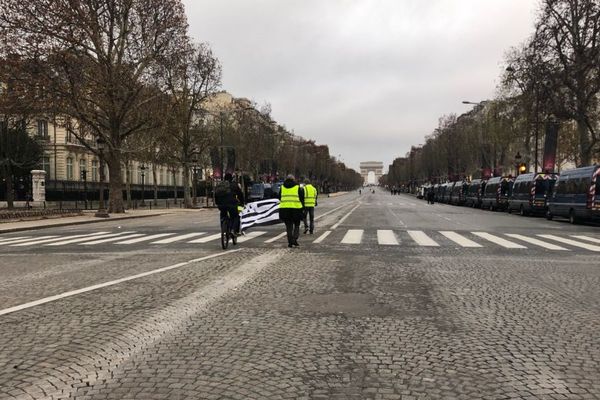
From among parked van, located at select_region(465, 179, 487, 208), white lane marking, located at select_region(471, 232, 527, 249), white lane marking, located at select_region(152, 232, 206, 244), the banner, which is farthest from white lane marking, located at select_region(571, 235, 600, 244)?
parked van, located at select_region(465, 179, 487, 208)

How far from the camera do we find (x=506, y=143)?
64.3 m

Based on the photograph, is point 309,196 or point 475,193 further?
point 475,193

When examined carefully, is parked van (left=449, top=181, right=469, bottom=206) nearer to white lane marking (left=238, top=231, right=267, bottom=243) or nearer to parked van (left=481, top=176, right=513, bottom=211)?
parked van (left=481, top=176, right=513, bottom=211)

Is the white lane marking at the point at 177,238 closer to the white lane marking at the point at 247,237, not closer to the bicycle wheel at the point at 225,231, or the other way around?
the white lane marking at the point at 247,237

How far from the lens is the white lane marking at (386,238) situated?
51.4 ft

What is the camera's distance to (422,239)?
17.1m

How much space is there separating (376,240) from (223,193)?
16.8 feet

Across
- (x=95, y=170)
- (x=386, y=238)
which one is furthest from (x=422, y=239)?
(x=95, y=170)

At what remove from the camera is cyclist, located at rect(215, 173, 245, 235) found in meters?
14.1

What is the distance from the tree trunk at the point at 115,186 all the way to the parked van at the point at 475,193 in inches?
1265

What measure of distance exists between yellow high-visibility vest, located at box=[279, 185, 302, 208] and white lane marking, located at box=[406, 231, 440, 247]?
3954mm

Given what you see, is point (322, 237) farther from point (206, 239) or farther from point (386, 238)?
point (206, 239)

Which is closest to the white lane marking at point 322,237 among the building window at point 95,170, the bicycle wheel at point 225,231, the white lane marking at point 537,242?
the bicycle wheel at point 225,231

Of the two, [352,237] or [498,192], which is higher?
[498,192]
